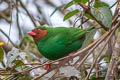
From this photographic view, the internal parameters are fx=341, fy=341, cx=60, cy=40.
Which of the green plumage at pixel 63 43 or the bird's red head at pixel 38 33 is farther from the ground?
the bird's red head at pixel 38 33

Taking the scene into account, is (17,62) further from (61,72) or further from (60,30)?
(60,30)

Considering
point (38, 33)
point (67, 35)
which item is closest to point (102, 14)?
point (67, 35)

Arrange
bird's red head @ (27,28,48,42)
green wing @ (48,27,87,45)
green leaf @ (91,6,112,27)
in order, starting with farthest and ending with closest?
bird's red head @ (27,28,48,42) → green wing @ (48,27,87,45) → green leaf @ (91,6,112,27)

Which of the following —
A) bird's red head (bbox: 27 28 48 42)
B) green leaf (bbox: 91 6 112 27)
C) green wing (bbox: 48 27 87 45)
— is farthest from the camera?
bird's red head (bbox: 27 28 48 42)

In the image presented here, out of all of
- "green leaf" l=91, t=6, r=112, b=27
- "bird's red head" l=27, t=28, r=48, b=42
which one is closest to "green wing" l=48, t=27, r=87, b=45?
"bird's red head" l=27, t=28, r=48, b=42

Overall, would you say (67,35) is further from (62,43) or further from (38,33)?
(38,33)

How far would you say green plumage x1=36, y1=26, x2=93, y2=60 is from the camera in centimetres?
290

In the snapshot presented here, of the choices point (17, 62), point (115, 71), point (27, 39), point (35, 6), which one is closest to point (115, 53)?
point (115, 71)

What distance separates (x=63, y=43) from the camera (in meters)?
2.96

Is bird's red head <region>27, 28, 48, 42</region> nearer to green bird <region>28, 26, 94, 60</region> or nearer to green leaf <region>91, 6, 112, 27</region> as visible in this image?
green bird <region>28, 26, 94, 60</region>

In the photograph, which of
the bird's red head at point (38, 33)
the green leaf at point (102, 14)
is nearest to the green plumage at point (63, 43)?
the bird's red head at point (38, 33)

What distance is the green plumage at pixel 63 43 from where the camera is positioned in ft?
9.52

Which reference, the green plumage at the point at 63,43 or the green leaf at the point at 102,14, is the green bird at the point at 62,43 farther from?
the green leaf at the point at 102,14

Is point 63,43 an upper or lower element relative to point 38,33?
lower
